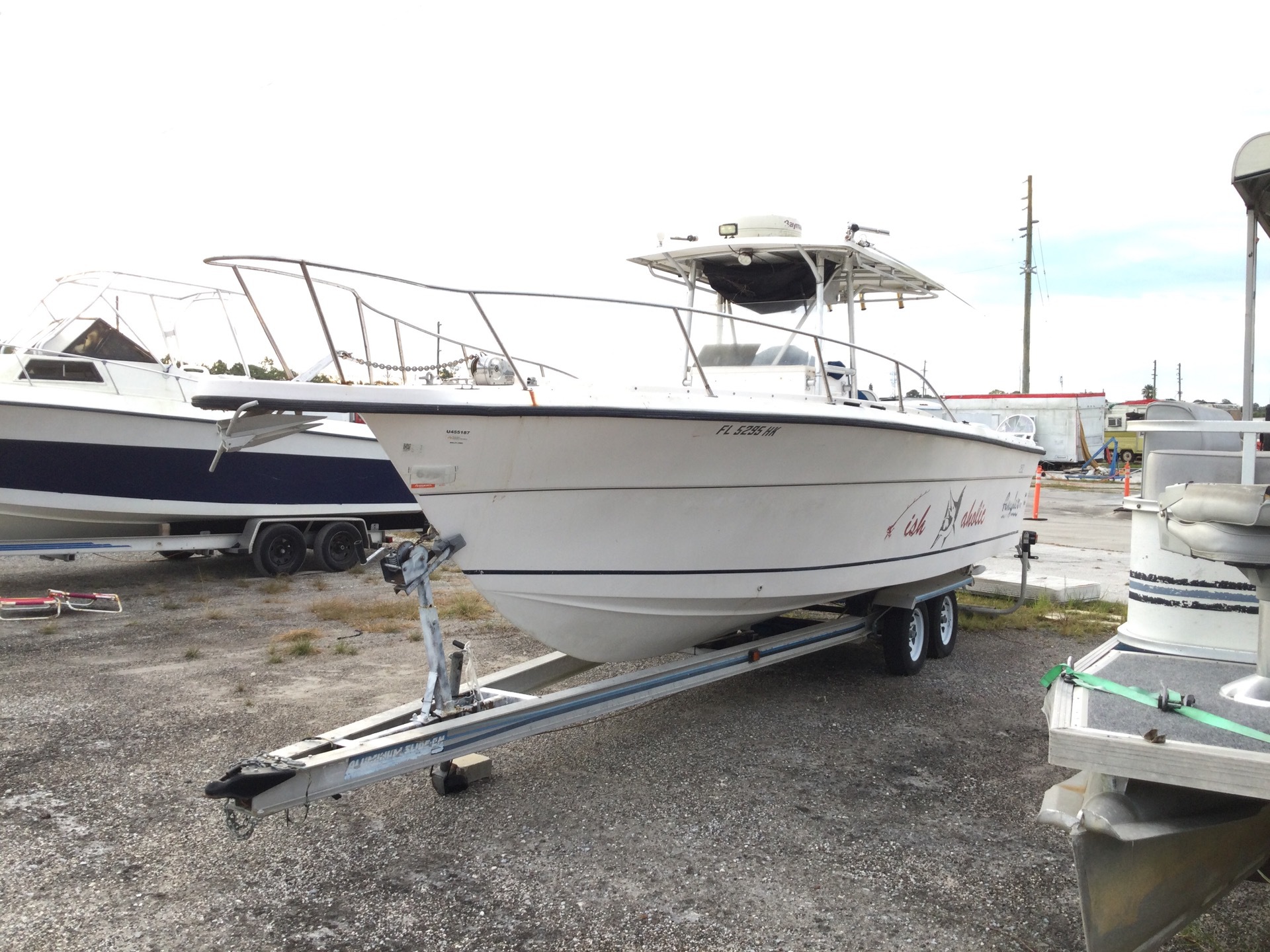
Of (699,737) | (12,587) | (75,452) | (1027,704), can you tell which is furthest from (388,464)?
(1027,704)

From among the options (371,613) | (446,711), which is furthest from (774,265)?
(371,613)

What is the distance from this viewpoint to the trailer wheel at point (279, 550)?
9.86 m

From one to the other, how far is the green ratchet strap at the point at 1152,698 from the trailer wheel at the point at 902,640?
108 inches

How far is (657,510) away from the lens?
13.9 feet

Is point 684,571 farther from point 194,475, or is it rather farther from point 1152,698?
point 194,475

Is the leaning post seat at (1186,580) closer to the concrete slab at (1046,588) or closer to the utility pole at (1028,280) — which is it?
the concrete slab at (1046,588)

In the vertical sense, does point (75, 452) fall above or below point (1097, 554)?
above

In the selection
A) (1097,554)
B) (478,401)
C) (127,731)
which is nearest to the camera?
(478,401)

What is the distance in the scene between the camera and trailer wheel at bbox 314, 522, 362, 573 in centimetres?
1030

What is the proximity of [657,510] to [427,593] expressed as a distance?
1.11 metres

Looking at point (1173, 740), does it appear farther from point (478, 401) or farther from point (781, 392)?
point (781, 392)

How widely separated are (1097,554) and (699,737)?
28.6 ft

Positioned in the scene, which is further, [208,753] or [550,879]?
[208,753]

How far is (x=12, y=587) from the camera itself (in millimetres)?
9164
